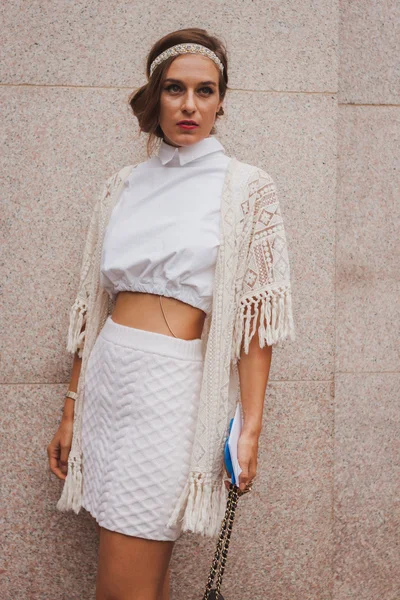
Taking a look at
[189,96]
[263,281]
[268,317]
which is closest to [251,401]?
[268,317]

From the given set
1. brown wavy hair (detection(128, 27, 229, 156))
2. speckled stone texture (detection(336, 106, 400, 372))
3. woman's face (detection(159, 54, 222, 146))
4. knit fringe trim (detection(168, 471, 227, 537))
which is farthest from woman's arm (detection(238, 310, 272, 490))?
speckled stone texture (detection(336, 106, 400, 372))

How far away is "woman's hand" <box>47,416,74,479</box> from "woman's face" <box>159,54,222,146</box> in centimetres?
114

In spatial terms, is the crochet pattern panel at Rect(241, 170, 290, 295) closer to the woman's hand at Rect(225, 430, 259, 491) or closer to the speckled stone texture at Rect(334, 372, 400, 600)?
the woman's hand at Rect(225, 430, 259, 491)

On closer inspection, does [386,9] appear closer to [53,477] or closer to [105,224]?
[105,224]

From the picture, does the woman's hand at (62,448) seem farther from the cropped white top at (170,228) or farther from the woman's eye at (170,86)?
the woman's eye at (170,86)

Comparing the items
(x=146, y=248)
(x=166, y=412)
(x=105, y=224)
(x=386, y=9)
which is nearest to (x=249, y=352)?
(x=166, y=412)

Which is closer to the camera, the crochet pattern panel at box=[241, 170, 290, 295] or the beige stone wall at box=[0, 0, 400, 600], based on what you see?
the crochet pattern panel at box=[241, 170, 290, 295]

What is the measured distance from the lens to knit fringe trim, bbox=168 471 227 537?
6.24 ft

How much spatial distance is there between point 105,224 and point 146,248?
350 mm

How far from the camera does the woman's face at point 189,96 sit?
206 cm

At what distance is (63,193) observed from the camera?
278 centimetres

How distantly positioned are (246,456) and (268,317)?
0.45 m

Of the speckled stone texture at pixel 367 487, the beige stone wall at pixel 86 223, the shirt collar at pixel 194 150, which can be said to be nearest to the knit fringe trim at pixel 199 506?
the beige stone wall at pixel 86 223

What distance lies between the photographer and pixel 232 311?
2021 mm
